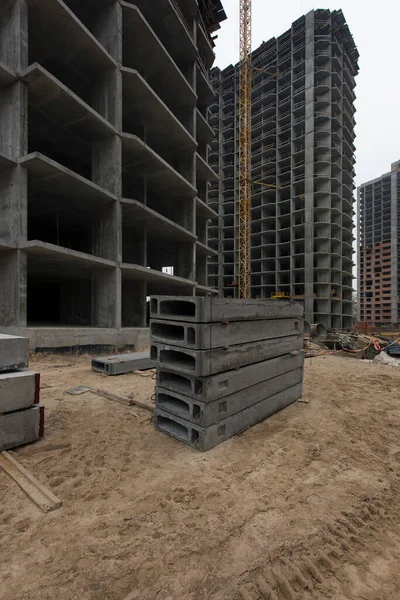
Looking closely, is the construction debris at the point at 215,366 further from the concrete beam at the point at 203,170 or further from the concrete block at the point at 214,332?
the concrete beam at the point at 203,170

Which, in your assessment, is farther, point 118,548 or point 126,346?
point 126,346

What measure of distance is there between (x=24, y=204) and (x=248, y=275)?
29.9 m

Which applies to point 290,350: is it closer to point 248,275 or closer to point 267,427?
point 267,427

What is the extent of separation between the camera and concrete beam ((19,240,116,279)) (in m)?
10.2

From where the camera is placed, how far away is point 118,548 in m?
2.02

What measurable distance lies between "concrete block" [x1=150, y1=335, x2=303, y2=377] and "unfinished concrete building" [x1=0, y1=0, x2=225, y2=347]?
26.0 ft

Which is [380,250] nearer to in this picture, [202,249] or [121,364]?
[202,249]

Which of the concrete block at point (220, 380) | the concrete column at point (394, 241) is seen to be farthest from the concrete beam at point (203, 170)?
the concrete column at point (394, 241)

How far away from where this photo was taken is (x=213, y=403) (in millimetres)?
3490

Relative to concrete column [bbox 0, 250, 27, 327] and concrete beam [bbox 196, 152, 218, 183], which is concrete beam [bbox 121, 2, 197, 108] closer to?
concrete beam [bbox 196, 152, 218, 183]

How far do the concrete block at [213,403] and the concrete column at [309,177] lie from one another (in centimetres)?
2960

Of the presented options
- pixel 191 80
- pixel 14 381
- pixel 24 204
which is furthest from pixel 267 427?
pixel 191 80

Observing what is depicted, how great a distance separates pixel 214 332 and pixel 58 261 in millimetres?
10930

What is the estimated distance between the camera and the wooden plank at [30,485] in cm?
244
